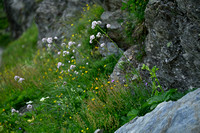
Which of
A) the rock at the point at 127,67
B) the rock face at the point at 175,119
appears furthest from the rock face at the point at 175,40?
the rock face at the point at 175,119

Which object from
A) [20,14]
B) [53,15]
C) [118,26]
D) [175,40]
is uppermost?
[175,40]

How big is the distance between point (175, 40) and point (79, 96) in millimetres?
2154

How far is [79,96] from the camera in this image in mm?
3789

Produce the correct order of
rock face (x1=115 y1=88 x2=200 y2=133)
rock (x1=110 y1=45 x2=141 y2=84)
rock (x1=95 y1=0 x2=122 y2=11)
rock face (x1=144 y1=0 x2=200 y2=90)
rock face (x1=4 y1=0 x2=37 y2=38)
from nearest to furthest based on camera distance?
rock face (x1=115 y1=88 x2=200 y2=133) < rock face (x1=144 y1=0 x2=200 y2=90) < rock (x1=110 y1=45 x2=141 y2=84) < rock (x1=95 y1=0 x2=122 y2=11) < rock face (x1=4 y1=0 x2=37 y2=38)

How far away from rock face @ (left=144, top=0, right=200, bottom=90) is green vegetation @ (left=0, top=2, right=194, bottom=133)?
297 mm

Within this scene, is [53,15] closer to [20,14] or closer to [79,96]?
[79,96]

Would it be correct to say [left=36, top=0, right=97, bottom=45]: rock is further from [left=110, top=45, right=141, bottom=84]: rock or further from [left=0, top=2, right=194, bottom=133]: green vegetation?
[left=110, top=45, right=141, bottom=84]: rock

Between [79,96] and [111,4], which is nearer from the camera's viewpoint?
[79,96]

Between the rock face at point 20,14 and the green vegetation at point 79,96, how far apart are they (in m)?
8.32

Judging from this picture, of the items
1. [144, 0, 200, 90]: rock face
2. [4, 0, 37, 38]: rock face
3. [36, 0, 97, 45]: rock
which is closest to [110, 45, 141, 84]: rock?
[144, 0, 200, 90]: rock face

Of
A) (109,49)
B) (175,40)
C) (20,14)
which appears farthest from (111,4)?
(20,14)

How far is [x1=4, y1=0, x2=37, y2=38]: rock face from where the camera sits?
1369 cm

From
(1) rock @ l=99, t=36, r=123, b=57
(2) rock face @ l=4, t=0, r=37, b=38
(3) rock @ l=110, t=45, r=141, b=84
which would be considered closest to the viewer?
(3) rock @ l=110, t=45, r=141, b=84

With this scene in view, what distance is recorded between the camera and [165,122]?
1.67 meters
